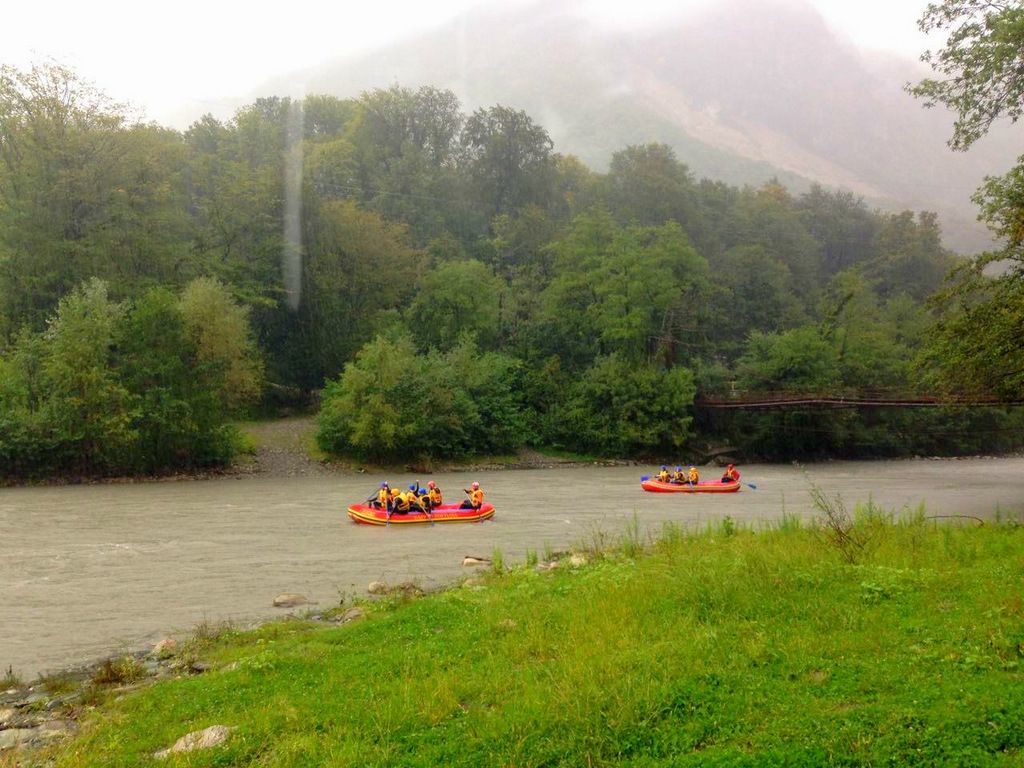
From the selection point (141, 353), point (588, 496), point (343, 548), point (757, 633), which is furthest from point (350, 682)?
point (141, 353)

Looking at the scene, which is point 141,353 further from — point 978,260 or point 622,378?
point 978,260

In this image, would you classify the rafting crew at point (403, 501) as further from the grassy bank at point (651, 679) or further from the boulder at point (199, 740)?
the boulder at point (199, 740)

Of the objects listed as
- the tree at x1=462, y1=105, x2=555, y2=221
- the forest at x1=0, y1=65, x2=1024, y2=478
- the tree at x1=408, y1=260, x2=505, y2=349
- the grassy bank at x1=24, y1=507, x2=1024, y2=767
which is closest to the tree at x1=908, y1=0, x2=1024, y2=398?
the forest at x1=0, y1=65, x2=1024, y2=478

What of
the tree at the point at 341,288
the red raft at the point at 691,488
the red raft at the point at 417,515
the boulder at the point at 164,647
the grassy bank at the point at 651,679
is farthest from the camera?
the tree at the point at 341,288

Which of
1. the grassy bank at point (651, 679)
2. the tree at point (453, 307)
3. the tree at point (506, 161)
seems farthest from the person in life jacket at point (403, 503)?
the tree at point (506, 161)

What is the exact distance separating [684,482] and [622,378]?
16.9 m

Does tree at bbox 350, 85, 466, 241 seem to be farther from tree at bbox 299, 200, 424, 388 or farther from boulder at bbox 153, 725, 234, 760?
boulder at bbox 153, 725, 234, 760

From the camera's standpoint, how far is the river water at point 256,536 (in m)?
13.7

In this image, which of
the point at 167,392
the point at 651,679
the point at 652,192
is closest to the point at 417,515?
the point at 167,392

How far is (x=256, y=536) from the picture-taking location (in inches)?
881

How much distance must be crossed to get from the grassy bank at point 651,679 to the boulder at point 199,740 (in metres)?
0.13

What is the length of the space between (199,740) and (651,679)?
3532 millimetres

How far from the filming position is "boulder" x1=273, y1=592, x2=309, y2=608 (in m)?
13.9

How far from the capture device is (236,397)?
4047 cm
